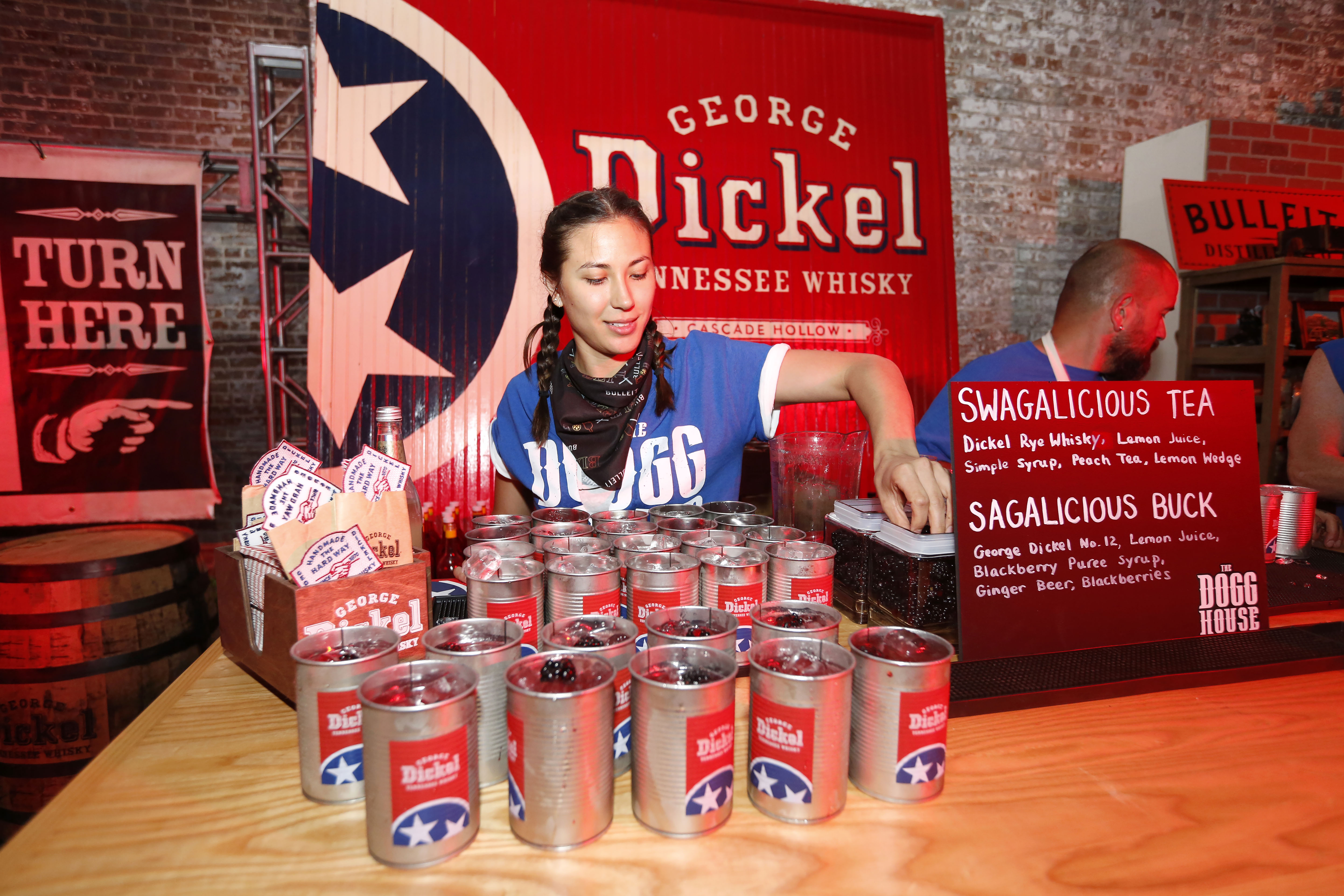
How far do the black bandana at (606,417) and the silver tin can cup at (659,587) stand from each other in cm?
85

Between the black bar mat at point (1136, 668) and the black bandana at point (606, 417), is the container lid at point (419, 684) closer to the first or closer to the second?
the black bar mat at point (1136, 668)

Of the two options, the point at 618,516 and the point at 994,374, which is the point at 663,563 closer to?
the point at 618,516

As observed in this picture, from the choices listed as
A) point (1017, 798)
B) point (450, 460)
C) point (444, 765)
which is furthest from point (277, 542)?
point (450, 460)

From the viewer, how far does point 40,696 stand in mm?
1586

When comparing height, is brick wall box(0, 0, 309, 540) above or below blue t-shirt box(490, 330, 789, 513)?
above

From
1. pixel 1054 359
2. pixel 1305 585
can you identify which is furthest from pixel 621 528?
pixel 1054 359

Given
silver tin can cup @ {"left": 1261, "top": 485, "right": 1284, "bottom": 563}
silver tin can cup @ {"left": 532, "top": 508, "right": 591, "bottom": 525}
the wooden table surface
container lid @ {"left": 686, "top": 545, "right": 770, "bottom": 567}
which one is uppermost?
silver tin can cup @ {"left": 532, "top": 508, "right": 591, "bottom": 525}

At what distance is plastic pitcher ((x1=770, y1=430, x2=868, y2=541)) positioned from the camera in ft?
4.59

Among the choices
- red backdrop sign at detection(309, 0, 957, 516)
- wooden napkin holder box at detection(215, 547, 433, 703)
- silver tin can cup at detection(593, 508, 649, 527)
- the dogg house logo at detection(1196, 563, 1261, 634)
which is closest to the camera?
wooden napkin holder box at detection(215, 547, 433, 703)

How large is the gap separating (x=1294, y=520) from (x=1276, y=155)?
14.4 ft

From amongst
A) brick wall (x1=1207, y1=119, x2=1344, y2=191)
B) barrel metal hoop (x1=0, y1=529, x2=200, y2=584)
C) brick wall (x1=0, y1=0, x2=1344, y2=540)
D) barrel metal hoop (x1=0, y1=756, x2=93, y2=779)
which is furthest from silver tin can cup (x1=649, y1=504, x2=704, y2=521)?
brick wall (x1=1207, y1=119, x2=1344, y2=191)

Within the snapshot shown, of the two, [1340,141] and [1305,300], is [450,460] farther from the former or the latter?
[1340,141]

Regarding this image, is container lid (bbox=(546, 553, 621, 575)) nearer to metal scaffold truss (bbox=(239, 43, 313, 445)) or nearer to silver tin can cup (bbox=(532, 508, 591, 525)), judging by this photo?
silver tin can cup (bbox=(532, 508, 591, 525))

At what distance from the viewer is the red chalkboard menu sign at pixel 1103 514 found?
99cm
